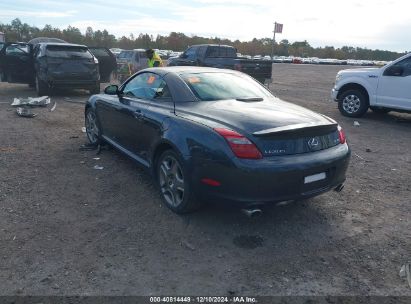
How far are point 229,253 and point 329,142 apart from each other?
1.55 metres

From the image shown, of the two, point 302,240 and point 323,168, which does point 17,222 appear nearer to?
point 302,240

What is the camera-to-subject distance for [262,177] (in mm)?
3303

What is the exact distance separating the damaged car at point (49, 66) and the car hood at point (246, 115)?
876cm

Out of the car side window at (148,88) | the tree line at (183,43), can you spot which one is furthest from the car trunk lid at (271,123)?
the tree line at (183,43)

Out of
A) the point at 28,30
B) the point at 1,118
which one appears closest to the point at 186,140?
the point at 1,118

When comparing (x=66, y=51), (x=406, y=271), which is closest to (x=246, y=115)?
(x=406, y=271)

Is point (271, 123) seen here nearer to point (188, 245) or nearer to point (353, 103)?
point (188, 245)

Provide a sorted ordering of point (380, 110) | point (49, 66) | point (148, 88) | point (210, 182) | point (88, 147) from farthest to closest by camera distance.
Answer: point (49, 66) < point (380, 110) < point (88, 147) < point (148, 88) < point (210, 182)

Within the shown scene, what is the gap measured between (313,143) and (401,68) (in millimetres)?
6813

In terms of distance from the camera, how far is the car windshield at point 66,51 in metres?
11.7

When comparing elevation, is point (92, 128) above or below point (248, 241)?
above

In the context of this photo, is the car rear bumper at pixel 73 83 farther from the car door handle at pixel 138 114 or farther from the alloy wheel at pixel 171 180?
the alloy wheel at pixel 171 180

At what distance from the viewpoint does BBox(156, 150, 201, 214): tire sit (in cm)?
377

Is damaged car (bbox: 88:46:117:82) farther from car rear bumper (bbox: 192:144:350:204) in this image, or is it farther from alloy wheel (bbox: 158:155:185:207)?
car rear bumper (bbox: 192:144:350:204)
